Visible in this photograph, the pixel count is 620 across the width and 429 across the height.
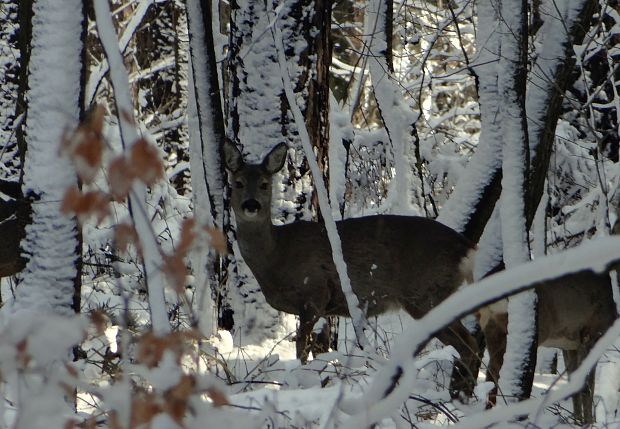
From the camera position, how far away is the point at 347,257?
7.14 meters

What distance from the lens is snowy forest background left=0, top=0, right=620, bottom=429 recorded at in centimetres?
212

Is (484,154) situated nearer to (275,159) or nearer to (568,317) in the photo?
(568,317)

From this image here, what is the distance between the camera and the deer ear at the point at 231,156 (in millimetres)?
6820

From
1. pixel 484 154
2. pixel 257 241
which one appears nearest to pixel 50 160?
pixel 257 241

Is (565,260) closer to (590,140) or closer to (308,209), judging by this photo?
(308,209)

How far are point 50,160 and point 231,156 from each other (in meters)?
2.88

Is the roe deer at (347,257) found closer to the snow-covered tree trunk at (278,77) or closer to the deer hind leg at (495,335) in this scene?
the snow-covered tree trunk at (278,77)

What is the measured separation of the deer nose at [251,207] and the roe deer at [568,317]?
5.46 feet

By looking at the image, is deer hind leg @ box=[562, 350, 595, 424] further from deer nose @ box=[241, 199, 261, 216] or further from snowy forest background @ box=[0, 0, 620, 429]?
deer nose @ box=[241, 199, 261, 216]

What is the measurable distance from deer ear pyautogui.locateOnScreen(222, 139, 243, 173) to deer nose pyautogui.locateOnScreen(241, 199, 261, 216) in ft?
0.78

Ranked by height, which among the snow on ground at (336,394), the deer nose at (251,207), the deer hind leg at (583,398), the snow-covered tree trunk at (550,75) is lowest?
the deer hind leg at (583,398)

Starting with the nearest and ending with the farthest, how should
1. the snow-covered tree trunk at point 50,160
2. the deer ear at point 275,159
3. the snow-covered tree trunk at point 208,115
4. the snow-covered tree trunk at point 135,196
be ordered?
the snow-covered tree trunk at point 135,196 < the snow-covered tree trunk at point 50,160 < the deer ear at point 275,159 < the snow-covered tree trunk at point 208,115

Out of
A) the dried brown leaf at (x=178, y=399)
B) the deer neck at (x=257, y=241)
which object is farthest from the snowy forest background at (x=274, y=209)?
the deer neck at (x=257, y=241)

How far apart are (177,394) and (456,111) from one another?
11.3 m
